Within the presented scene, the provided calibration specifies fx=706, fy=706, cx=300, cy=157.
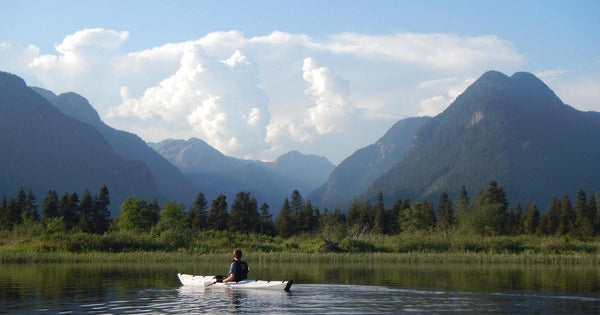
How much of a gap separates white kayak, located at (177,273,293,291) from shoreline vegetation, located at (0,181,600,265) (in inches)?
1068

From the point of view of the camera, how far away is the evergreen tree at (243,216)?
120812 mm

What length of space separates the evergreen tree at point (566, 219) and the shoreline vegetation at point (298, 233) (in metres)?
0.24

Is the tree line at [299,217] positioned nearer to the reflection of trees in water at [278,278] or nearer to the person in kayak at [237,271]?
the reflection of trees in water at [278,278]

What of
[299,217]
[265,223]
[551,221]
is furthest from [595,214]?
[265,223]

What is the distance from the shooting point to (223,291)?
3638 centimetres

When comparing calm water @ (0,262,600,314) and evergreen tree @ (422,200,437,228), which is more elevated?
evergreen tree @ (422,200,437,228)

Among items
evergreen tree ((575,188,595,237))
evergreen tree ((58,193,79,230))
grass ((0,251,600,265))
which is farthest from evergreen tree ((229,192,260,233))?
evergreen tree ((575,188,595,237))

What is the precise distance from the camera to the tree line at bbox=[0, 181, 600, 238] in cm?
10750

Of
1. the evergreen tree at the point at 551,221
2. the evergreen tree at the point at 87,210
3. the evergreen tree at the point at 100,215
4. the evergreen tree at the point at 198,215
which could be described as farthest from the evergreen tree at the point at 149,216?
the evergreen tree at the point at 551,221

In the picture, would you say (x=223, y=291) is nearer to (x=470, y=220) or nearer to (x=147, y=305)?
(x=147, y=305)

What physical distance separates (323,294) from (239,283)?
5.35 meters

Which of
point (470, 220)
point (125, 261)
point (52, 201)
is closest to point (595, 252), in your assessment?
point (470, 220)

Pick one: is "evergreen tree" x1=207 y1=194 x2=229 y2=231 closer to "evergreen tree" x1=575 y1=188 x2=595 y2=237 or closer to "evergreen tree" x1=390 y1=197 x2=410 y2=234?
"evergreen tree" x1=390 y1=197 x2=410 y2=234

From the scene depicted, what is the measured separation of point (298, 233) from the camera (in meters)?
121
